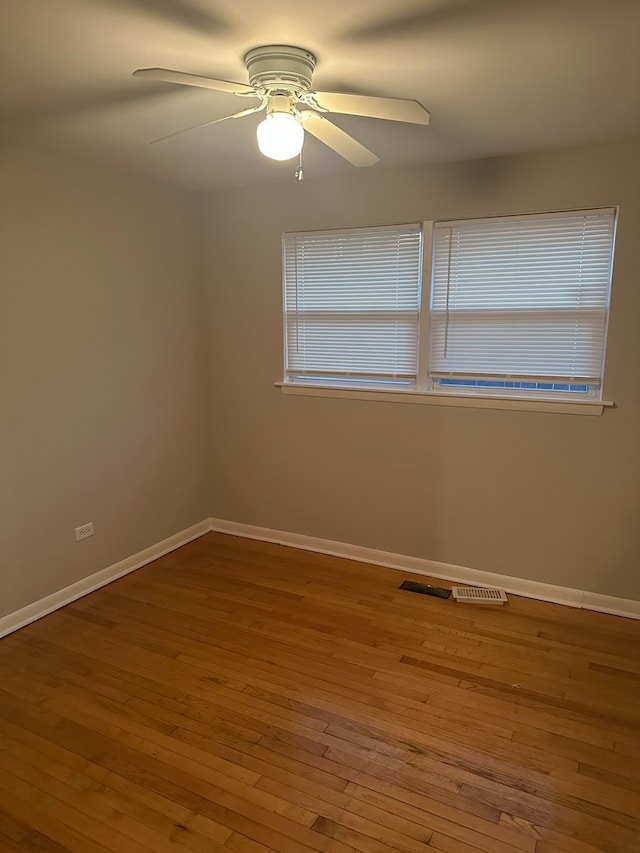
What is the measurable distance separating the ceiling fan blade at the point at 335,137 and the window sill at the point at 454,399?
1.46 metres

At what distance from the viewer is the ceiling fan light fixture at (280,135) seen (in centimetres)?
182

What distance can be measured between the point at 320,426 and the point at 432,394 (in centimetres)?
81

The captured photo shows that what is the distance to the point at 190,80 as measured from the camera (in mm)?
1665

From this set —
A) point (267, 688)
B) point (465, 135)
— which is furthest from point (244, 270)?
point (267, 688)

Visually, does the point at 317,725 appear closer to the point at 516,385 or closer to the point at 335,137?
the point at 516,385

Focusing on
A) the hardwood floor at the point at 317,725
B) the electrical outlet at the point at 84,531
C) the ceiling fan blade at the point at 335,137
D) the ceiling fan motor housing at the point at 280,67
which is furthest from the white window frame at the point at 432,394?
the electrical outlet at the point at 84,531

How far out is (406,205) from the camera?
3207 millimetres

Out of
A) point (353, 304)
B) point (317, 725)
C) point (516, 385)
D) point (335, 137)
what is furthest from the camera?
point (353, 304)

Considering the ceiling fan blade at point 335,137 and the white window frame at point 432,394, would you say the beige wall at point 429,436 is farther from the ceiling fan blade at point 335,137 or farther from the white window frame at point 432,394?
the ceiling fan blade at point 335,137

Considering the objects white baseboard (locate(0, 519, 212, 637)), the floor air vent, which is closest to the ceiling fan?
the floor air vent

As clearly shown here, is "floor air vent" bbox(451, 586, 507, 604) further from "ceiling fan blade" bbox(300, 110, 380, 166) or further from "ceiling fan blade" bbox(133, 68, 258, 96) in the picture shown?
"ceiling fan blade" bbox(133, 68, 258, 96)

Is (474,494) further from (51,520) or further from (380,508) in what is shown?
(51,520)

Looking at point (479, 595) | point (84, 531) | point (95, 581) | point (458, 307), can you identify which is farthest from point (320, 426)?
point (95, 581)

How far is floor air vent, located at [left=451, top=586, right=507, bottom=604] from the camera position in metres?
3.16
